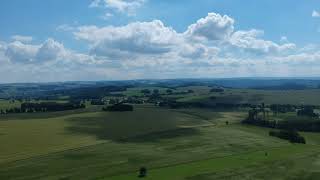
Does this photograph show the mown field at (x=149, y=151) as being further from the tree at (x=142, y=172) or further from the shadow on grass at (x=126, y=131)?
the tree at (x=142, y=172)

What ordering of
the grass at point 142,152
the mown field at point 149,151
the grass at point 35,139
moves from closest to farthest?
the grass at point 142,152 → the mown field at point 149,151 → the grass at point 35,139

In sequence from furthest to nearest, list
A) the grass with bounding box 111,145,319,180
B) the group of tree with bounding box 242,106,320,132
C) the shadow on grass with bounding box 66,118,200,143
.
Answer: the group of tree with bounding box 242,106,320,132
the shadow on grass with bounding box 66,118,200,143
the grass with bounding box 111,145,319,180

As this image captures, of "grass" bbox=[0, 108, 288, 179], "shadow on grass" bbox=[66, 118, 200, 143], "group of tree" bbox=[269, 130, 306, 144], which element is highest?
"shadow on grass" bbox=[66, 118, 200, 143]

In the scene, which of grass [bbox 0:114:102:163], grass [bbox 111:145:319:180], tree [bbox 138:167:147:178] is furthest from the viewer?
grass [bbox 0:114:102:163]

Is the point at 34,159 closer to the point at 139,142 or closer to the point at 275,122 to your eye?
the point at 139,142

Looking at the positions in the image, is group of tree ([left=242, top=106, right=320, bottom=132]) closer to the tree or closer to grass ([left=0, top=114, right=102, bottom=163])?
grass ([left=0, top=114, right=102, bottom=163])

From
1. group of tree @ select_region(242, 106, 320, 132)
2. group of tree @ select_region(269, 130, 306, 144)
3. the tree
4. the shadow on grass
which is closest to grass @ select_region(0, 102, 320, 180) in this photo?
the shadow on grass

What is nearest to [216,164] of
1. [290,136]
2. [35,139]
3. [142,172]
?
[142,172]

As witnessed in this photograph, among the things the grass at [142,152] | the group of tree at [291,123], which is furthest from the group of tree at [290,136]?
the group of tree at [291,123]
